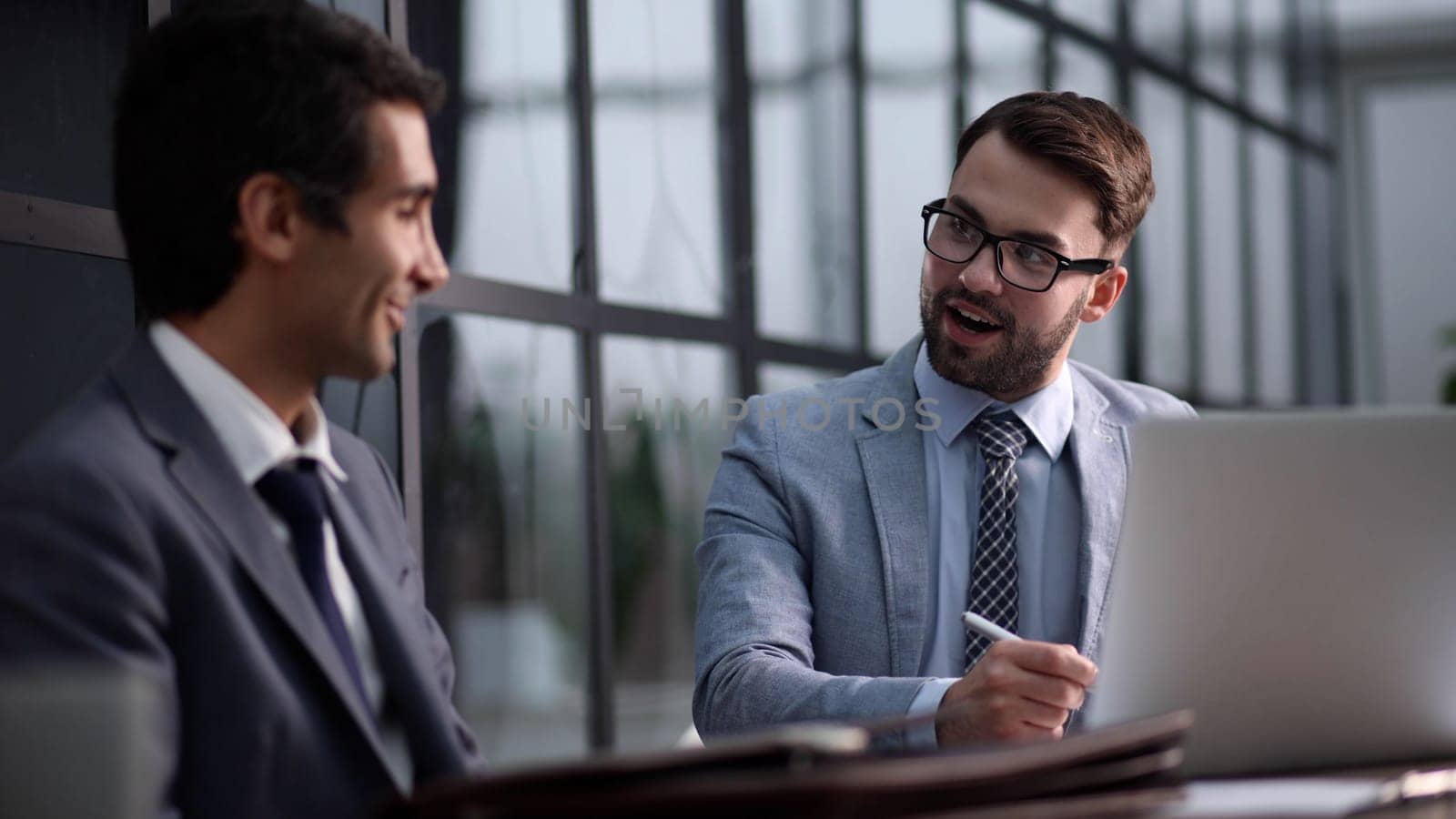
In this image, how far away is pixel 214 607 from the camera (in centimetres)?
116

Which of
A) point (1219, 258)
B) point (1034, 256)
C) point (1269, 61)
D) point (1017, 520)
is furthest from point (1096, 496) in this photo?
point (1269, 61)

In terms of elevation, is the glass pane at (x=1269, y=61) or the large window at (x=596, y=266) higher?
the glass pane at (x=1269, y=61)

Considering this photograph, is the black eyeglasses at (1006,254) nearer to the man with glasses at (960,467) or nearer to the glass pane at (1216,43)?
the man with glasses at (960,467)

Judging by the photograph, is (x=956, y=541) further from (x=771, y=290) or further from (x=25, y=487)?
(x=771, y=290)

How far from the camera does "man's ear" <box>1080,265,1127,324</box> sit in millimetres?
2342

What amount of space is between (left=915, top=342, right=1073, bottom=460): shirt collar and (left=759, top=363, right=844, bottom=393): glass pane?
6.62 feet

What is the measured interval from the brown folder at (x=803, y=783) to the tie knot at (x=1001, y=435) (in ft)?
3.46

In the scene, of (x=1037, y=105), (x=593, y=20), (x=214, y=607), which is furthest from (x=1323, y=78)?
(x=214, y=607)

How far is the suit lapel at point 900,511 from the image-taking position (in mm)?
2033

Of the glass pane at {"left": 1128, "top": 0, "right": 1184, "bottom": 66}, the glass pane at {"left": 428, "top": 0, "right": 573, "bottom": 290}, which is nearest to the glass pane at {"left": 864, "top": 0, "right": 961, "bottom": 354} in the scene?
the glass pane at {"left": 428, "top": 0, "right": 573, "bottom": 290}

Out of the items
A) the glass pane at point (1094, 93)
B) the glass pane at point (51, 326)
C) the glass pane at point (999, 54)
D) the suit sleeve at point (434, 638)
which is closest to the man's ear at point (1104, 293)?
the suit sleeve at point (434, 638)

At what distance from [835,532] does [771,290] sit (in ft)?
7.62

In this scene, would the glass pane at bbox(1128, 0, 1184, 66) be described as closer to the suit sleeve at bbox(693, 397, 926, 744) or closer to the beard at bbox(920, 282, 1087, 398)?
the beard at bbox(920, 282, 1087, 398)

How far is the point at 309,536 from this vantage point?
4.28 feet
